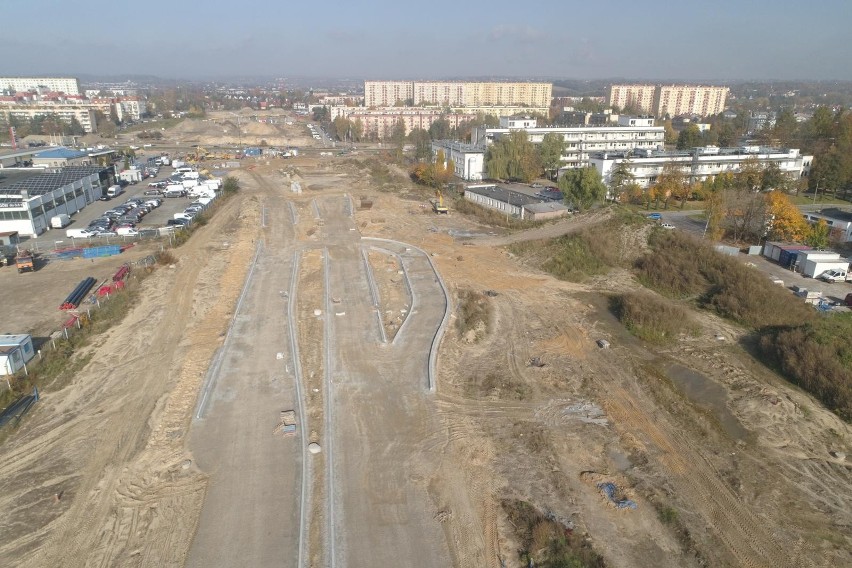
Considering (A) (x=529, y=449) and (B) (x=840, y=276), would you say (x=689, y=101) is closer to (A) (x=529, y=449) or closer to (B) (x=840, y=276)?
(B) (x=840, y=276)

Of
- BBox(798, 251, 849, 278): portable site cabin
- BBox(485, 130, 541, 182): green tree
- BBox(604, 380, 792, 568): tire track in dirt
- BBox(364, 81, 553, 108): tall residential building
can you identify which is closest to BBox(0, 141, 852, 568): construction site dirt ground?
BBox(604, 380, 792, 568): tire track in dirt

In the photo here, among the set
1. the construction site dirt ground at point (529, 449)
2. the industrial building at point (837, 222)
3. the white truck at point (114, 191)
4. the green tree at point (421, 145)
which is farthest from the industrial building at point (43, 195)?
the industrial building at point (837, 222)

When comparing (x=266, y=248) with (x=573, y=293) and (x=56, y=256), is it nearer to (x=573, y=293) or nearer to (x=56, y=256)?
(x=56, y=256)

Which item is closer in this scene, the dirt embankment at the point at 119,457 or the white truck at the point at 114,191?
the dirt embankment at the point at 119,457

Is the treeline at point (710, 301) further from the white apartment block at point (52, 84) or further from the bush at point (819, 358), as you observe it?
the white apartment block at point (52, 84)

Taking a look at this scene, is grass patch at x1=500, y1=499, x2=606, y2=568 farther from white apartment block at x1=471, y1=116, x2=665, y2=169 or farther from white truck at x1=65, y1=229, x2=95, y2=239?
white apartment block at x1=471, y1=116, x2=665, y2=169

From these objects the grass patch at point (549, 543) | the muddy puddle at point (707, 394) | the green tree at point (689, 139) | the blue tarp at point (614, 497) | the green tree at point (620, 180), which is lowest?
the muddy puddle at point (707, 394)
